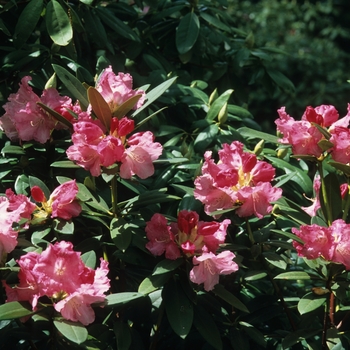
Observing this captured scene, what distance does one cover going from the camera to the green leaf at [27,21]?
196 centimetres

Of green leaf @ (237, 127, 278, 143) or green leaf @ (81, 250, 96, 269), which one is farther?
green leaf @ (237, 127, 278, 143)

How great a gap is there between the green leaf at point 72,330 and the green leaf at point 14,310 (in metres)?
0.06

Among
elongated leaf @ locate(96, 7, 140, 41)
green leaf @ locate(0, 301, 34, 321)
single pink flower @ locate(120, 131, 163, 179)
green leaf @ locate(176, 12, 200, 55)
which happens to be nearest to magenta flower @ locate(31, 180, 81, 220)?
single pink flower @ locate(120, 131, 163, 179)

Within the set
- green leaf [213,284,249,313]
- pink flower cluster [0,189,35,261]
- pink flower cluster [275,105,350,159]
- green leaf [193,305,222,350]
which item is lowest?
green leaf [193,305,222,350]

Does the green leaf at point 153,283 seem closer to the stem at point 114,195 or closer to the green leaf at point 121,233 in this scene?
the green leaf at point 121,233

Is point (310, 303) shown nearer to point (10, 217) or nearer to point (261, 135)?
point (261, 135)

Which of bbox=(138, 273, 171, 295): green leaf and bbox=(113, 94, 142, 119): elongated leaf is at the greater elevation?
bbox=(113, 94, 142, 119): elongated leaf

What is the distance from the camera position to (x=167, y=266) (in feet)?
5.01

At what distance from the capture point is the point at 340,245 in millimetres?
1518

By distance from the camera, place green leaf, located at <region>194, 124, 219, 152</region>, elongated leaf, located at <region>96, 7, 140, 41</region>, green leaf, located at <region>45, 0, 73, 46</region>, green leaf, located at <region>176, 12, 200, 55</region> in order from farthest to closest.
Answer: green leaf, located at <region>176, 12, 200, 55</region>
elongated leaf, located at <region>96, 7, 140, 41</region>
green leaf, located at <region>194, 124, 219, 152</region>
green leaf, located at <region>45, 0, 73, 46</region>

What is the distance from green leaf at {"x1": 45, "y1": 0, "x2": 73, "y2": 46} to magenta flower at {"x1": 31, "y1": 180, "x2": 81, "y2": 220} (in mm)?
519

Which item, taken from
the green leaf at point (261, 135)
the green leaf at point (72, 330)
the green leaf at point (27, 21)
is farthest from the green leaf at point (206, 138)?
the green leaf at point (72, 330)

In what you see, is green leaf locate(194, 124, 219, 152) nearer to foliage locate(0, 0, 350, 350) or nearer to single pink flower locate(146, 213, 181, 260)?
foliage locate(0, 0, 350, 350)

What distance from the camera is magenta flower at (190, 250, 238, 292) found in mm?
1498
